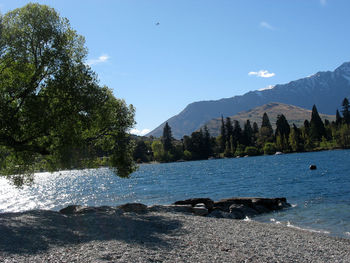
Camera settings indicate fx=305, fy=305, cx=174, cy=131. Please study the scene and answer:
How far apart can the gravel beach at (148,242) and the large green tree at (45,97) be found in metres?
7.23

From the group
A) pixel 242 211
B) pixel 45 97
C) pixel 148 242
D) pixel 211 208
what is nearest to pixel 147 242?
pixel 148 242

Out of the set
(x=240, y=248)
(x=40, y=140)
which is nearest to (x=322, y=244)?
(x=240, y=248)

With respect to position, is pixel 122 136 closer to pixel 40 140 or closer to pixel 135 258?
pixel 40 140

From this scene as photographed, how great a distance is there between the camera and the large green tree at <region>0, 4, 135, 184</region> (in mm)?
26094

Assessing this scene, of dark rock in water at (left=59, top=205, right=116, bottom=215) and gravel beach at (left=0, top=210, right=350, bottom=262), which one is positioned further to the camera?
dark rock in water at (left=59, top=205, right=116, bottom=215)

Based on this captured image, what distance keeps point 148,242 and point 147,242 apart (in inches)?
2.1

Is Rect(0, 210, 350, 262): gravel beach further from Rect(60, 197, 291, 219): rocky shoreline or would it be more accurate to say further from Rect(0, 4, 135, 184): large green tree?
Rect(0, 4, 135, 184): large green tree

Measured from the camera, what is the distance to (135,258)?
12.8m

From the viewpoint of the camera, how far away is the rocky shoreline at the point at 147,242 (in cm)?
1349

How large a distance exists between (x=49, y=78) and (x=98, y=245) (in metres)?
18.1

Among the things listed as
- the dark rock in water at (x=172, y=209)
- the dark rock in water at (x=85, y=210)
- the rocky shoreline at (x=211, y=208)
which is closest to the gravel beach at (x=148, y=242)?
the dark rock in water at (x=85, y=210)

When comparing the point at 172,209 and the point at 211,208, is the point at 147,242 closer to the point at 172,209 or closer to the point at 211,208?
the point at 172,209

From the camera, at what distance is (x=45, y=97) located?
26.7 meters

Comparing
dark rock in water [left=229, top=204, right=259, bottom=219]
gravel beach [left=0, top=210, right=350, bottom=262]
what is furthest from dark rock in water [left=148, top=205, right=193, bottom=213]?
gravel beach [left=0, top=210, right=350, bottom=262]
